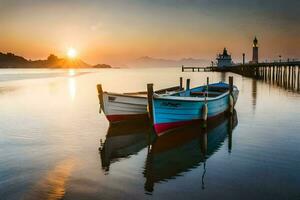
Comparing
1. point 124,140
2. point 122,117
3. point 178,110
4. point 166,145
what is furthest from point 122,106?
point 166,145

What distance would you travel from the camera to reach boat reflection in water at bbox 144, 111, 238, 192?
1253 cm

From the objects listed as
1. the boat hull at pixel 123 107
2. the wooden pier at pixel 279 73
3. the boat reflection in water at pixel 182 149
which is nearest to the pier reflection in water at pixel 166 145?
the boat reflection in water at pixel 182 149

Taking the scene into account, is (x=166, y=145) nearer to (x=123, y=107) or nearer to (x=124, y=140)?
(x=124, y=140)

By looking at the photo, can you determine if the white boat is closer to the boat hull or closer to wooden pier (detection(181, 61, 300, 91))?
the boat hull

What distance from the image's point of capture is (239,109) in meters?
29.0

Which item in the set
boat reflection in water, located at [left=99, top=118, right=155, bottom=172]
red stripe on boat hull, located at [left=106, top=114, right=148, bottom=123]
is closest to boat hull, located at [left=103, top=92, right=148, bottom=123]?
red stripe on boat hull, located at [left=106, top=114, right=148, bottom=123]

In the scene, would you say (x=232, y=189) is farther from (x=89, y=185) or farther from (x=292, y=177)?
(x=89, y=185)

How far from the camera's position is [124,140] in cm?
1802

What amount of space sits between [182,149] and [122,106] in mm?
6841

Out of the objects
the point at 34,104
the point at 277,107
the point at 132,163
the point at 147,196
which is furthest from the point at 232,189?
the point at 34,104

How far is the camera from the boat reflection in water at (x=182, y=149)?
12531 millimetres

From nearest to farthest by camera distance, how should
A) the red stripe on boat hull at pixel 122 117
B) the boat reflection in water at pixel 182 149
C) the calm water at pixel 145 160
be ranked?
the calm water at pixel 145 160 < the boat reflection in water at pixel 182 149 < the red stripe on boat hull at pixel 122 117

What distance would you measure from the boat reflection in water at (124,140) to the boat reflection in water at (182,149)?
2.98 feet

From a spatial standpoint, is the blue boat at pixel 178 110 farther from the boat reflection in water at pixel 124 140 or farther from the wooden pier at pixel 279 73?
the wooden pier at pixel 279 73
